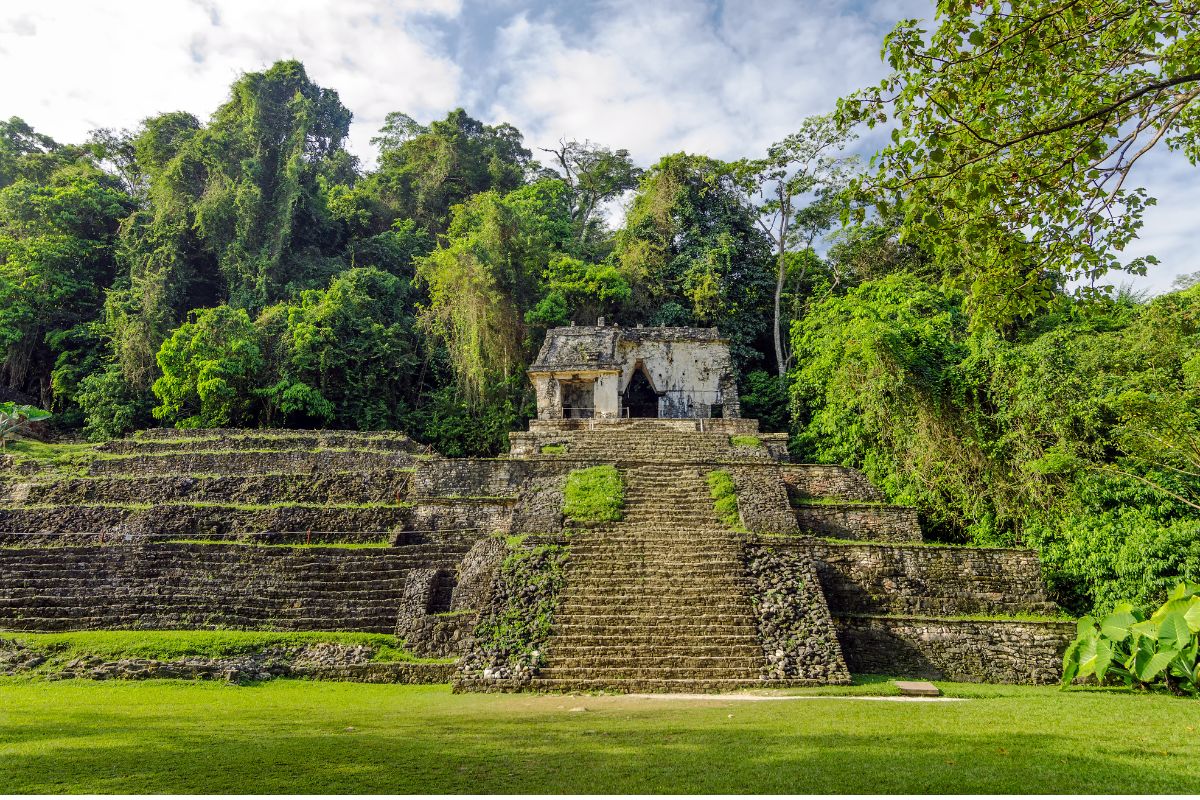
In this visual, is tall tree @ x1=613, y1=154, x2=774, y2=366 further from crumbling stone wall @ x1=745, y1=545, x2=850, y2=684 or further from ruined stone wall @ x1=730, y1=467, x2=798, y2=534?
crumbling stone wall @ x1=745, y1=545, x2=850, y2=684

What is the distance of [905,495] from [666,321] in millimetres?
11762

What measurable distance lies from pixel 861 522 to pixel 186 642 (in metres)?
10.9

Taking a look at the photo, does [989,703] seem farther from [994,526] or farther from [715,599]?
[994,526]

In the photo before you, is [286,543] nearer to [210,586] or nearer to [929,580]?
[210,586]

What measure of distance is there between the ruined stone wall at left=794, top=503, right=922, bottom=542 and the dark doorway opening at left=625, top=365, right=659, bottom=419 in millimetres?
9897

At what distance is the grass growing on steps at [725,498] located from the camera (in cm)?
1157

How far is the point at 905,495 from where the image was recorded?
14172 mm

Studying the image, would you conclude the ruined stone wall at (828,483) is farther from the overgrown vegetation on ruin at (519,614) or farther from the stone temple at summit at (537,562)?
the overgrown vegetation on ruin at (519,614)

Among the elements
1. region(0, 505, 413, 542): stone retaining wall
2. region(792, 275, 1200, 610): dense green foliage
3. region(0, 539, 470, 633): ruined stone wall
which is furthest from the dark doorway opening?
region(0, 539, 470, 633): ruined stone wall

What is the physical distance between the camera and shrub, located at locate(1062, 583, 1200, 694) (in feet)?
22.7

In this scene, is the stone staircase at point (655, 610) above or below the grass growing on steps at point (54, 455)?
below

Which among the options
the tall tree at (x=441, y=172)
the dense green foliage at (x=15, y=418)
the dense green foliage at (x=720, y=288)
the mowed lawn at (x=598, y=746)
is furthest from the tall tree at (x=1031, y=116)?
the tall tree at (x=441, y=172)

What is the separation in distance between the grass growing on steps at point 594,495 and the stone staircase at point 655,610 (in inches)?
9.7

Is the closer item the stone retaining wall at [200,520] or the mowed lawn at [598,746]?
the mowed lawn at [598,746]
